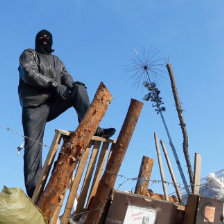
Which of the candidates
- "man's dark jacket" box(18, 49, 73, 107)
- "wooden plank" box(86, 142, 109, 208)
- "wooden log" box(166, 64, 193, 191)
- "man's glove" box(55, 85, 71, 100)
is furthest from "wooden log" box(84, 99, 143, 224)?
"wooden log" box(166, 64, 193, 191)

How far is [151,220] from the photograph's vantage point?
4031mm

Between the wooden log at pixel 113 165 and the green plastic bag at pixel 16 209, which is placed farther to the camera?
the wooden log at pixel 113 165

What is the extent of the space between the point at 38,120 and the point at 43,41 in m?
1.47

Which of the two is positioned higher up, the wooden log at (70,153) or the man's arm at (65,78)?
the man's arm at (65,78)

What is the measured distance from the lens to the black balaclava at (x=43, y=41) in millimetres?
6117

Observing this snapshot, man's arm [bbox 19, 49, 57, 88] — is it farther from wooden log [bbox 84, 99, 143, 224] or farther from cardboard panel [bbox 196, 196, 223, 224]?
cardboard panel [bbox 196, 196, 223, 224]

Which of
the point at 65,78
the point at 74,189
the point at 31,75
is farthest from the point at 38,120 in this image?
the point at 74,189

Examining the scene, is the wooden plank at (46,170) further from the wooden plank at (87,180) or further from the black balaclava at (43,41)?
the black balaclava at (43,41)

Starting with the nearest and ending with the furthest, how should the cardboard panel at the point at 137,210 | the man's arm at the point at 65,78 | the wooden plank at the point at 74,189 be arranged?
1. the cardboard panel at the point at 137,210
2. the wooden plank at the point at 74,189
3. the man's arm at the point at 65,78

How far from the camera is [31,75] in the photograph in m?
5.51

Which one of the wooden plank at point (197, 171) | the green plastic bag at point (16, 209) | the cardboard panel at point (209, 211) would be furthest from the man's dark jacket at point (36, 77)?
the cardboard panel at point (209, 211)

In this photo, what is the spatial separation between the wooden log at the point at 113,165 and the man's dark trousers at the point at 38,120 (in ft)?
2.80

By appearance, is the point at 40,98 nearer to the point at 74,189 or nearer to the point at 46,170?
the point at 46,170

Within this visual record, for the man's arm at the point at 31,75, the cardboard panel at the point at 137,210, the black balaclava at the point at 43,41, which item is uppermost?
the black balaclava at the point at 43,41
